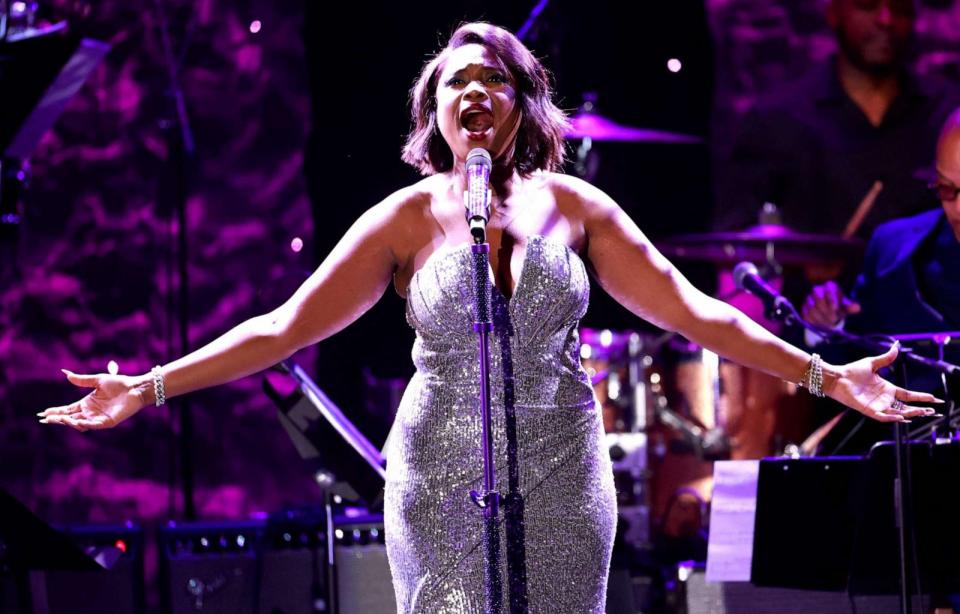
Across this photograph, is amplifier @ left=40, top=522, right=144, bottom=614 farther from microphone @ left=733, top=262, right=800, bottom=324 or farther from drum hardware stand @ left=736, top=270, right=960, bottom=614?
drum hardware stand @ left=736, top=270, right=960, bottom=614

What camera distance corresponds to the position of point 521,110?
3068 millimetres

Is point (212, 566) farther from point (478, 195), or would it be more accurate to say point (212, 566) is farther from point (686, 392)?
point (686, 392)

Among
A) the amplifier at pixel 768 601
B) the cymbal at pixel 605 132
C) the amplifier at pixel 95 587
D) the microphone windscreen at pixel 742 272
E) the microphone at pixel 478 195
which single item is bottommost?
the amplifier at pixel 768 601

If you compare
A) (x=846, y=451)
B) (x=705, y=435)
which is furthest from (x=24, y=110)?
(x=705, y=435)

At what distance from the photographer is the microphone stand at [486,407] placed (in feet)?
8.25

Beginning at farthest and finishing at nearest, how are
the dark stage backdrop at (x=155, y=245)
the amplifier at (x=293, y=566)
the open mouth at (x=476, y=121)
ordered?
the dark stage backdrop at (x=155, y=245) → the amplifier at (x=293, y=566) → the open mouth at (x=476, y=121)

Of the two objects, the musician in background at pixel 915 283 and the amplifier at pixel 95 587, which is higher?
the musician in background at pixel 915 283

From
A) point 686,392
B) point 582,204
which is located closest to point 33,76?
point 582,204

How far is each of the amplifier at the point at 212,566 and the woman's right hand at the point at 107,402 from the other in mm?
1962

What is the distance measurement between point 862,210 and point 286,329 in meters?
5.30

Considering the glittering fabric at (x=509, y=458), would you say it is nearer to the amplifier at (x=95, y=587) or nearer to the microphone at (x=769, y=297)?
the microphone at (x=769, y=297)

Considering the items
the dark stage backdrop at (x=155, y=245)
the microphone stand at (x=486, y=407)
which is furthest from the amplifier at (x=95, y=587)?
the microphone stand at (x=486, y=407)

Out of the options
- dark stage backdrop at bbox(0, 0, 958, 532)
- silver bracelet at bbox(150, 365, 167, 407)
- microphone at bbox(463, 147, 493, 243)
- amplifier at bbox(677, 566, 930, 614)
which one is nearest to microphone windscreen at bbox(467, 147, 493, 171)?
microphone at bbox(463, 147, 493, 243)

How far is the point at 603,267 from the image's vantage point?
9.77 feet
